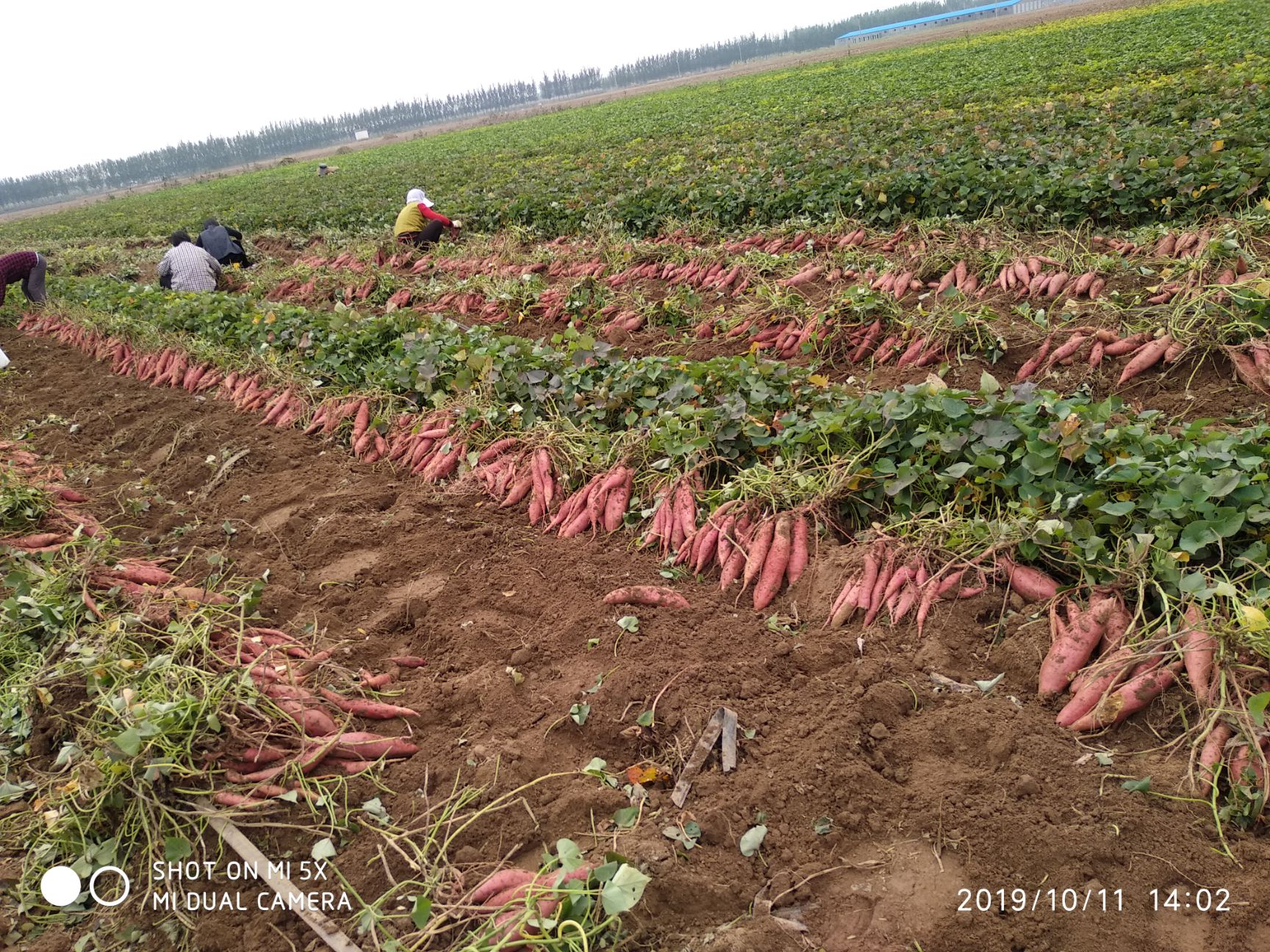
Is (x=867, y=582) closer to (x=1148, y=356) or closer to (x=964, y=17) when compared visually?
(x=1148, y=356)

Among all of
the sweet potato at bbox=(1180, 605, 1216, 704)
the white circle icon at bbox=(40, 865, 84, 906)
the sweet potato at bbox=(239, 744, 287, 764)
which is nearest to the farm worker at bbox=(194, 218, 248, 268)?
the sweet potato at bbox=(239, 744, 287, 764)

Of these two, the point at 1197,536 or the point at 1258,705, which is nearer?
the point at 1258,705

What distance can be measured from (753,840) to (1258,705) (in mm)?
1531

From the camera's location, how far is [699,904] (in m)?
2.05

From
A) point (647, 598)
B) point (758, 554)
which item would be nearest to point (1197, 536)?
point (758, 554)

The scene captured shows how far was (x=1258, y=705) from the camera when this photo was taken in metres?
2.09

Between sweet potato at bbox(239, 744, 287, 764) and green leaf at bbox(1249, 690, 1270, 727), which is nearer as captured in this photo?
green leaf at bbox(1249, 690, 1270, 727)

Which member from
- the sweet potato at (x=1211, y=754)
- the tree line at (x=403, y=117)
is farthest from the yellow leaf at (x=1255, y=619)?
the tree line at (x=403, y=117)

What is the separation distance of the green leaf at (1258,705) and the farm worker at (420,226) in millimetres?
12550

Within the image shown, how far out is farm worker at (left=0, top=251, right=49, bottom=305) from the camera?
11469 mm

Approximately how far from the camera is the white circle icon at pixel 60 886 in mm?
2230

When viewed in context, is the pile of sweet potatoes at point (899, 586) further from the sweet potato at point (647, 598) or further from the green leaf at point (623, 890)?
the green leaf at point (623, 890)

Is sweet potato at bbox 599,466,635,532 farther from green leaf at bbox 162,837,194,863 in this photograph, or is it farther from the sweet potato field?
green leaf at bbox 162,837,194,863

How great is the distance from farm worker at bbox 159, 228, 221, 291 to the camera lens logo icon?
10.5 meters
